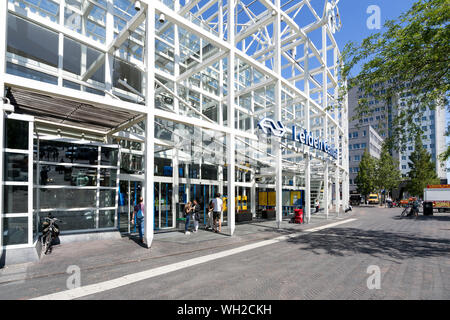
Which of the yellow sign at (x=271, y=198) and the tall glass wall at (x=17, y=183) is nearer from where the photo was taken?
the tall glass wall at (x=17, y=183)

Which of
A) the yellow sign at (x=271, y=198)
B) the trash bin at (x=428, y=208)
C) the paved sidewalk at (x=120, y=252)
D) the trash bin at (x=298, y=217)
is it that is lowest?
the trash bin at (x=428, y=208)

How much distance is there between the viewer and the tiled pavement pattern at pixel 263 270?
4.65 m

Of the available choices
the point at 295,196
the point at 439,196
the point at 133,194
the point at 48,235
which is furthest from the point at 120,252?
the point at 439,196

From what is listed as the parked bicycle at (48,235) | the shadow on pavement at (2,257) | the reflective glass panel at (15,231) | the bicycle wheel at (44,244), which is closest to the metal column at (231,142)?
the parked bicycle at (48,235)

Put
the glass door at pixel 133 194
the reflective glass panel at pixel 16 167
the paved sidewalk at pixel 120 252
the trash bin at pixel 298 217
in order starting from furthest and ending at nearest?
the trash bin at pixel 298 217, the glass door at pixel 133 194, the reflective glass panel at pixel 16 167, the paved sidewalk at pixel 120 252

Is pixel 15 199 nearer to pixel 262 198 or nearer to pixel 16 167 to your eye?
pixel 16 167

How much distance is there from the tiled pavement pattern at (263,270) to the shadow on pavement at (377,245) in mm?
32

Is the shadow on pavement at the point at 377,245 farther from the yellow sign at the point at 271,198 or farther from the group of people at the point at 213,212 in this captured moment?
the yellow sign at the point at 271,198

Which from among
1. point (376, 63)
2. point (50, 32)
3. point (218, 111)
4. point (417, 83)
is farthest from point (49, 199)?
point (417, 83)

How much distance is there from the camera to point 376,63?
366 inches

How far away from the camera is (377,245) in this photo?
9.06 m

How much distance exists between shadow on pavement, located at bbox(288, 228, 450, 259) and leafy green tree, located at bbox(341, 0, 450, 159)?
13.2 ft

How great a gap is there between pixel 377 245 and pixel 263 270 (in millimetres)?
5626

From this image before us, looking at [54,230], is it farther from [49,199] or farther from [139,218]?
[139,218]
